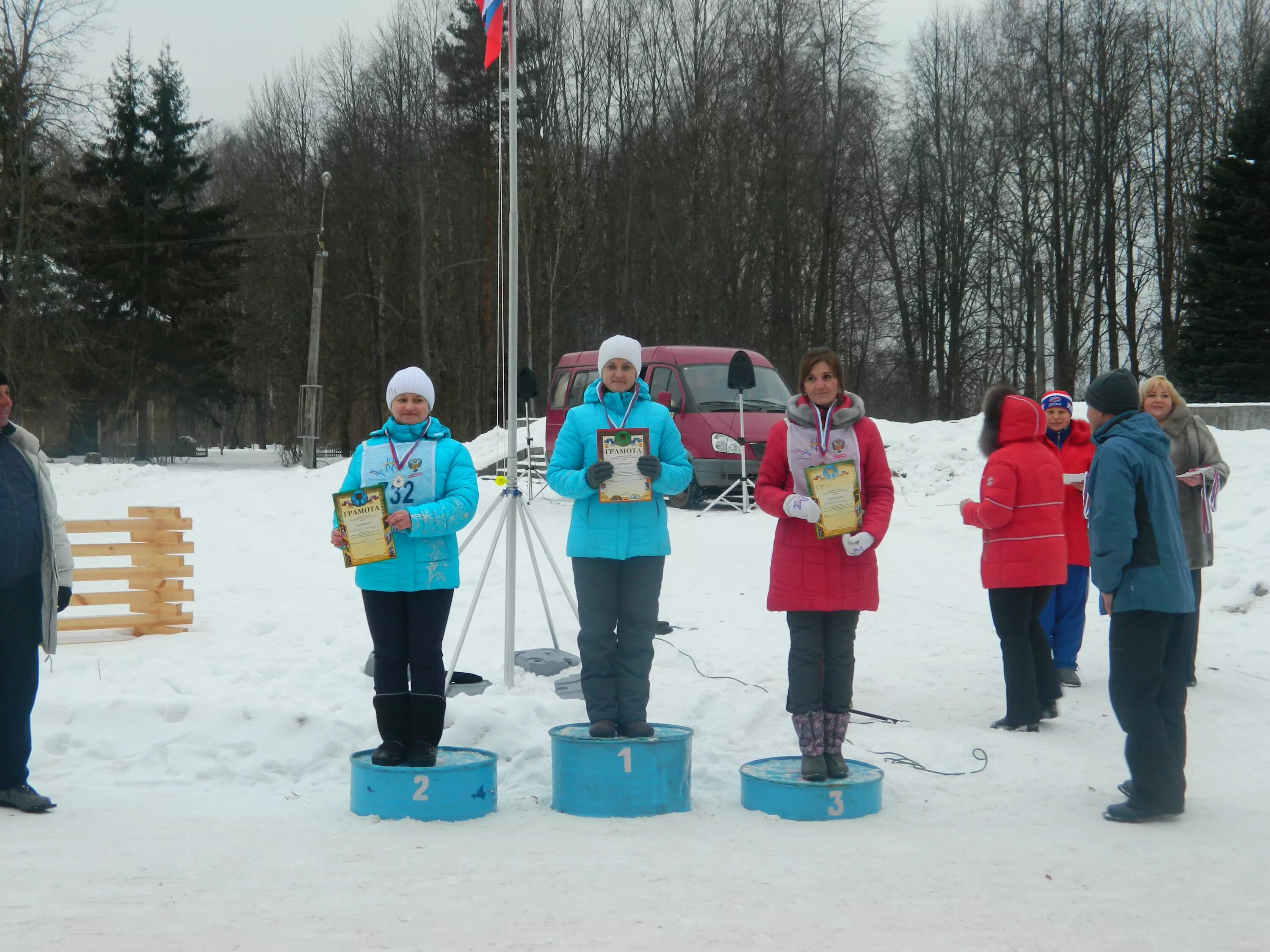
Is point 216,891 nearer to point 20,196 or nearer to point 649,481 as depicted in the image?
point 649,481

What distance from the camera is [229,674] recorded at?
7.53 meters

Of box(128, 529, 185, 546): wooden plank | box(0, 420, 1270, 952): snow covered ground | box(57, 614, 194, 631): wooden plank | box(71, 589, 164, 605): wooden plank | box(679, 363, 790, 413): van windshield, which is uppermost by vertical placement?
box(679, 363, 790, 413): van windshield

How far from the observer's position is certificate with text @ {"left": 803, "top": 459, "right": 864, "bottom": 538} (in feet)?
16.7

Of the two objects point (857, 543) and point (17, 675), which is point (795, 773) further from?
point (17, 675)

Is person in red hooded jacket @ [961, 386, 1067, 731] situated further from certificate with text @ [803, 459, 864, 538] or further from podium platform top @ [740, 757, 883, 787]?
certificate with text @ [803, 459, 864, 538]

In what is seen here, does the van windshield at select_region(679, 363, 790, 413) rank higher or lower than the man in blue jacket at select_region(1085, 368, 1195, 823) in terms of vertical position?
higher

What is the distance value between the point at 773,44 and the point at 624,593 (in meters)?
30.1

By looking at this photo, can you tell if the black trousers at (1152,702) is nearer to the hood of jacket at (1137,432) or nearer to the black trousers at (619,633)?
the hood of jacket at (1137,432)

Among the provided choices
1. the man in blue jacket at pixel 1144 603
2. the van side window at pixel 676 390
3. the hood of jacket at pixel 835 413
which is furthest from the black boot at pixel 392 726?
the van side window at pixel 676 390

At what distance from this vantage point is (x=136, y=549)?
375 inches

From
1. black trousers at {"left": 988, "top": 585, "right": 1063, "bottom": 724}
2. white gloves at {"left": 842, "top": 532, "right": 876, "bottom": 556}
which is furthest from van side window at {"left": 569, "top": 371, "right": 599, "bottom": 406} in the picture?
white gloves at {"left": 842, "top": 532, "right": 876, "bottom": 556}

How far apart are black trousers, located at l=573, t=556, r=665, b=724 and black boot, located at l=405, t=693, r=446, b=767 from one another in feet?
2.15

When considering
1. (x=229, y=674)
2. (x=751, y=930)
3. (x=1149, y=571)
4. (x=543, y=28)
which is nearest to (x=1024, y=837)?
(x=1149, y=571)

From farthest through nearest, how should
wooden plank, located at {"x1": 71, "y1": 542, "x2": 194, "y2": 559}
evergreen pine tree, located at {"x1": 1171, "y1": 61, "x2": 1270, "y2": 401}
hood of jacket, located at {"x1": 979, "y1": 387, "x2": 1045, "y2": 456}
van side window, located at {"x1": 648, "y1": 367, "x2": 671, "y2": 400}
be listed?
evergreen pine tree, located at {"x1": 1171, "y1": 61, "x2": 1270, "y2": 401} → van side window, located at {"x1": 648, "y1": 367, "x2": 671, "y2": 400} → wooden plank, located at {"x1": 71, "y1": 542, "x2": 194, "y2": 559} → hood of jacket, located at {"x1": 979, "y1": 387, "x2": 1045, "y2": 456}
